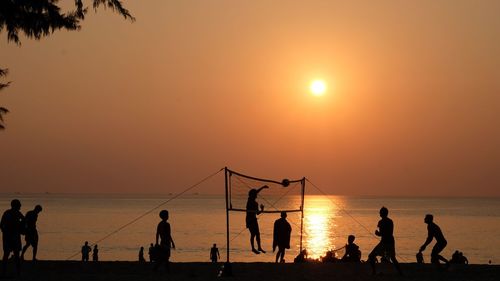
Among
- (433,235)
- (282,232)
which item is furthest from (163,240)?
(433,235)

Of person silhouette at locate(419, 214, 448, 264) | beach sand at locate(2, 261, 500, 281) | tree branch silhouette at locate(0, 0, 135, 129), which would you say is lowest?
beach sand at locate(2, 261, 500, 281)

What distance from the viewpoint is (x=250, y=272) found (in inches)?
908

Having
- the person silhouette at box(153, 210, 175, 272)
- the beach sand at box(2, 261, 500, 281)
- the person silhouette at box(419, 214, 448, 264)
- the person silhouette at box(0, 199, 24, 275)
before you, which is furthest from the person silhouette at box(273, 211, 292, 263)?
the person silhouette at box(0, 199, 24, 275)

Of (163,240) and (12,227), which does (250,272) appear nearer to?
(163,240)

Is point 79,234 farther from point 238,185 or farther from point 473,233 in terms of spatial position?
point 238,185

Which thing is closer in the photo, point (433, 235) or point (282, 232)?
point (433, 235)

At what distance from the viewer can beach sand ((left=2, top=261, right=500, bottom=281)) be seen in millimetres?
21094

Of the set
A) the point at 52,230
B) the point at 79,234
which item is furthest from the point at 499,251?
the point at 52,230

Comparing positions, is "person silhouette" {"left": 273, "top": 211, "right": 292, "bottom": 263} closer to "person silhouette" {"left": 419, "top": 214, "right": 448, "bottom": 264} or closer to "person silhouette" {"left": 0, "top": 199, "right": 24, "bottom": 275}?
"person silhouette" {"left": 419, "top": 214, "right": 448, "bottom": 264}

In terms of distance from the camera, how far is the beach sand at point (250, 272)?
21.1m

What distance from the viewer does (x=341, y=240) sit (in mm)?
106062

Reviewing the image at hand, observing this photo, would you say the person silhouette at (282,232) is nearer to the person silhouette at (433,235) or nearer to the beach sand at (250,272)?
the beach sand at (250,272)

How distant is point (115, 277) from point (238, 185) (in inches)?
255

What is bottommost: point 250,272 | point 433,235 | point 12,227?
point 250,272
